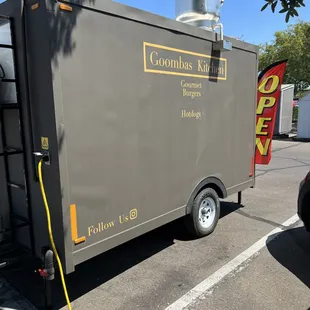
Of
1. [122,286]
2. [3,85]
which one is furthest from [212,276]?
[3,85]

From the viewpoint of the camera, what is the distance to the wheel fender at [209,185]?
4227 mm

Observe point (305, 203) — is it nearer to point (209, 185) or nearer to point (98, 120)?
point (209, 185)

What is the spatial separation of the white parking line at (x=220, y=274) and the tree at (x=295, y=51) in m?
18.8

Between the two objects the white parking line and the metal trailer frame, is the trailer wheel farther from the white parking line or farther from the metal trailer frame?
the metal trailer frame

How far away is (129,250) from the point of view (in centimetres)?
431

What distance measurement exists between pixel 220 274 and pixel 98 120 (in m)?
2.20

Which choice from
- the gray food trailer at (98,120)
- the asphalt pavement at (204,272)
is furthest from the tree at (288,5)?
the asphalt pavement at (204,272)

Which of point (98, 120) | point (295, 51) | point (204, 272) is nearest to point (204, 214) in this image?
point (204, 272)

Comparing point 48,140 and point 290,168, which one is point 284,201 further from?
point 48,140

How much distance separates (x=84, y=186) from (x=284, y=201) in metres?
4.72

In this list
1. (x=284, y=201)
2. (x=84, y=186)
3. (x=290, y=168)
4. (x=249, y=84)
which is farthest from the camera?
(x=290, y=168)

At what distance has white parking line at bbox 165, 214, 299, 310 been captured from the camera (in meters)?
3.14

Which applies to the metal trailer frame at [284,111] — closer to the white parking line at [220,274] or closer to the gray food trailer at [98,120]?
the white parking line at [220,274]

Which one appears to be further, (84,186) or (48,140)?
(84,186)
